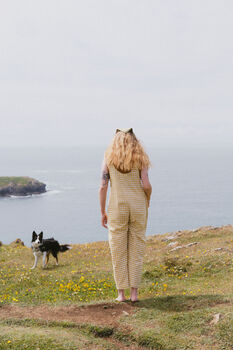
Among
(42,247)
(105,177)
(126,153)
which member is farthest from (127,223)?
(42,247)

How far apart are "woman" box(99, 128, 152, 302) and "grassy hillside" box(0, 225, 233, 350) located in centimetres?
105

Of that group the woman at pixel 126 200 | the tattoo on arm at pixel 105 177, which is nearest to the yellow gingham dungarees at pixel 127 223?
the woman at pixel 126 200

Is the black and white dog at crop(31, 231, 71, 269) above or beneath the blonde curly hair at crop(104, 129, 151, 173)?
beneath

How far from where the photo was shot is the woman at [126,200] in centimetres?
948

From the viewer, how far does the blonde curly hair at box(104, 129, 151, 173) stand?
30.8 feet

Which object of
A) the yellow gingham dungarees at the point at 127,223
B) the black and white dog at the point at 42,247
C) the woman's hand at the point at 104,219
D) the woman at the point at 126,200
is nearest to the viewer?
the woman at the point at 126,200

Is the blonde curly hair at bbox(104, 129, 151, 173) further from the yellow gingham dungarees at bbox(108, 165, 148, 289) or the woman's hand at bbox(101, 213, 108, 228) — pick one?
the woman's hand at bbox(101, 213, 108, 228)

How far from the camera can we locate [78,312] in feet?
31.6

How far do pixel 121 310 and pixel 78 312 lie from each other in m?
1.07

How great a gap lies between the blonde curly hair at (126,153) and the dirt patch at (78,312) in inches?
135

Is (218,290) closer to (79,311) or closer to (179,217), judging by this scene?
(79,311)

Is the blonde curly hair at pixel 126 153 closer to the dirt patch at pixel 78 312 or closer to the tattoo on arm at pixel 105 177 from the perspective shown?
the tattoo on arm at pixel 105 177

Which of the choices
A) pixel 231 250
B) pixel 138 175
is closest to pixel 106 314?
pixel 138 175

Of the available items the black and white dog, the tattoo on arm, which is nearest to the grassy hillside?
the black and white dog
